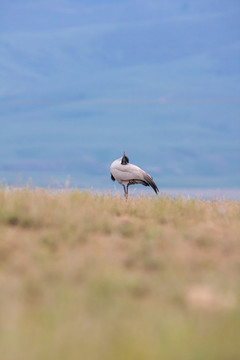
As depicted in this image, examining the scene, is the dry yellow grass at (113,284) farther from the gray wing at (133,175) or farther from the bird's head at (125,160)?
the bird's head at (125,160)

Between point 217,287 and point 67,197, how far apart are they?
18.8 feet

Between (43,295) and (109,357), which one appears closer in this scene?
(109,357)

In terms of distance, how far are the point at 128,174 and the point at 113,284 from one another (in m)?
10.5

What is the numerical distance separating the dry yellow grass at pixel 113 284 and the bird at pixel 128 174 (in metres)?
5.42

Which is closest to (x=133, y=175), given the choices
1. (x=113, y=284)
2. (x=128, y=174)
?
(x=128, y=174)

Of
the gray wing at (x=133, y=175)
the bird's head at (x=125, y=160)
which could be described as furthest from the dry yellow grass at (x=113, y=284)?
the bird's head at (x=125, y=160)

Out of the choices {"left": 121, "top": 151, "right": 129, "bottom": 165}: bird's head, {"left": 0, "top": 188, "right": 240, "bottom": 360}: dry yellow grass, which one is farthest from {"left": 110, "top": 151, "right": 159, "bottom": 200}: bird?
{"left": 0, "top": 188, "right": 240, "bottom": 360}: dry yellow grass

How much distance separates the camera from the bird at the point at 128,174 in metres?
17.4

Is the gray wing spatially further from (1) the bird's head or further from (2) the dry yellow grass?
(2) the dry yellow grass

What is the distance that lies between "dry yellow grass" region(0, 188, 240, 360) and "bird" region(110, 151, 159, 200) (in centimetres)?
542

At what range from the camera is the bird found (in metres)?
17.4

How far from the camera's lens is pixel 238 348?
5961mm

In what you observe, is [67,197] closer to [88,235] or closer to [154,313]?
[88,235]

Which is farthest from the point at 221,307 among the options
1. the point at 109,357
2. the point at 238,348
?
the point at 109,357
